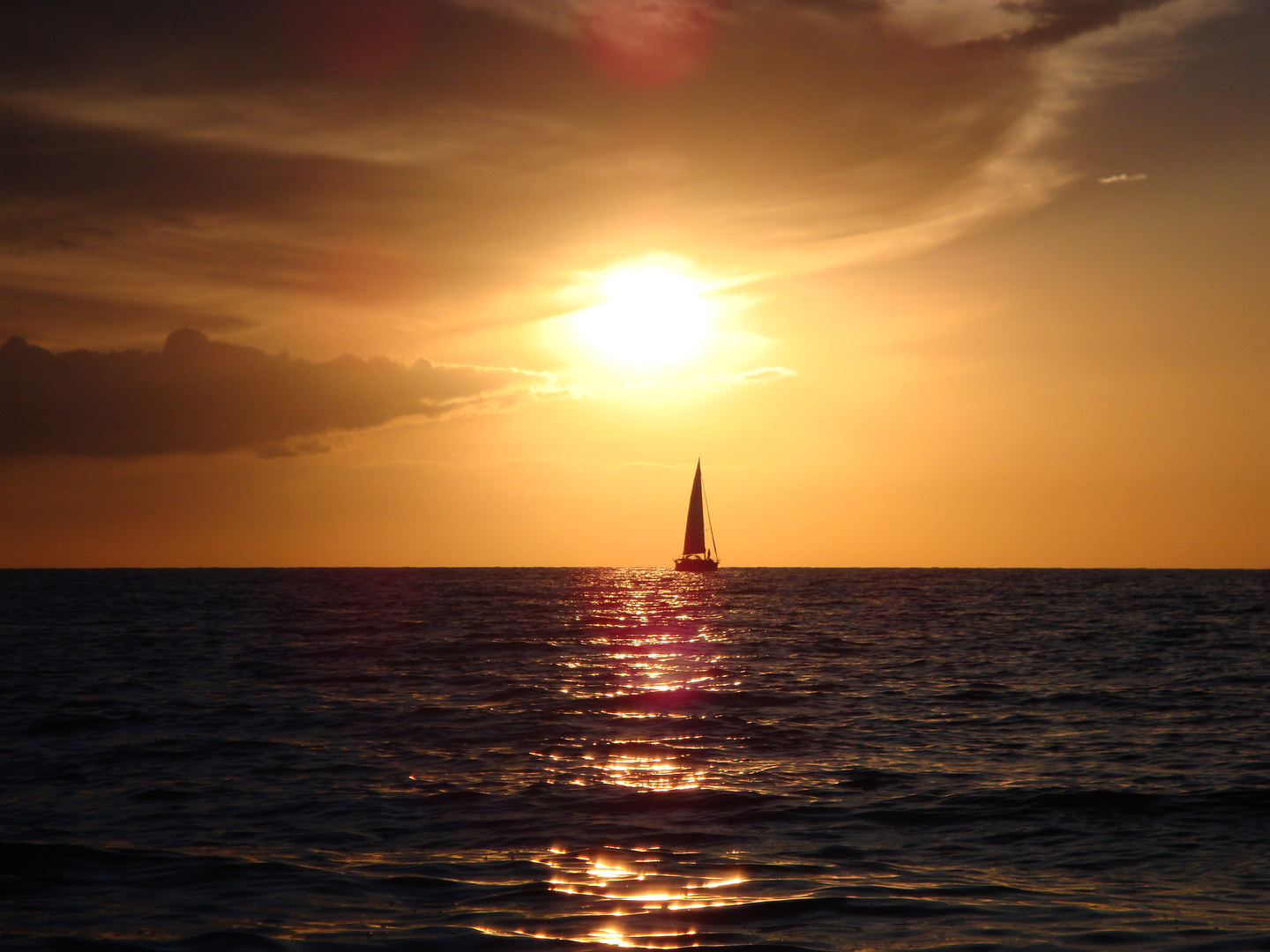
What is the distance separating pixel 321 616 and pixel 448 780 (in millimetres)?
51698

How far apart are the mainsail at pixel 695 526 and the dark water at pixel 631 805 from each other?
378 ft

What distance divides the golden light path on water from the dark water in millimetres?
65

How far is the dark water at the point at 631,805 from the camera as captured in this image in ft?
33.9

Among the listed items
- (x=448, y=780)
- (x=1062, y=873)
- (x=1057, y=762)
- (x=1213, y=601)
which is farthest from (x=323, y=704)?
(x=1213, y=601)

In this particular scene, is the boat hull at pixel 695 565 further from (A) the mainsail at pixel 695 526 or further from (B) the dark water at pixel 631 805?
(B) the dark water at pixel 631 805

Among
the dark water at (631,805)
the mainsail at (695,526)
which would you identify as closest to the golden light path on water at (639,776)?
the dark water at (631,805)

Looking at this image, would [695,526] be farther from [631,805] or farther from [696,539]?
[631,805]

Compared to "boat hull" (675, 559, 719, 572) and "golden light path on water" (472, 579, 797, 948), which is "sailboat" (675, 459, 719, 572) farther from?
"golden light path on water" (472, 579, 797, 948)

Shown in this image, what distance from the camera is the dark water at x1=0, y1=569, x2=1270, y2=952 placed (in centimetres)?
1032

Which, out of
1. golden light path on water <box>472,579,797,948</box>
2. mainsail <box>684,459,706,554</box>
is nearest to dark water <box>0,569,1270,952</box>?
golden light path on water <box>472,579,797,948</box>

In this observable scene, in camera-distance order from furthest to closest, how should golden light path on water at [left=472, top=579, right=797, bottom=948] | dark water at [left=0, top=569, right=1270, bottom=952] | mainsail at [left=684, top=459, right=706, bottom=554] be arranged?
mainsail at [left=684, top=459, right=706, bottom=554] → dark water at [left=0, top=569, right=1270, bottom=952] → golden light path on water at [left=472, top=579, right=797, bottom=948]

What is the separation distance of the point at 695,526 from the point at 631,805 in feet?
462

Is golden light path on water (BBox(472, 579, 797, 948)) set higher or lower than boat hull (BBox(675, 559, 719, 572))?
higher

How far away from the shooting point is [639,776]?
58.1 ft
